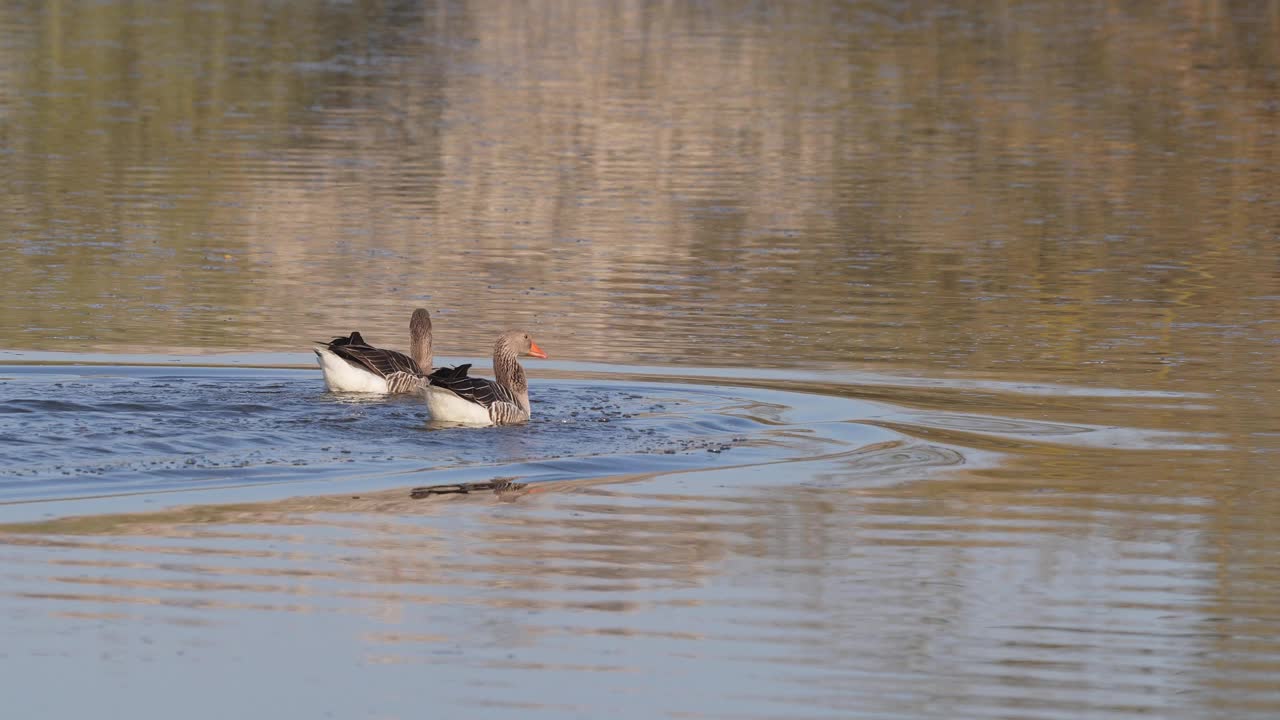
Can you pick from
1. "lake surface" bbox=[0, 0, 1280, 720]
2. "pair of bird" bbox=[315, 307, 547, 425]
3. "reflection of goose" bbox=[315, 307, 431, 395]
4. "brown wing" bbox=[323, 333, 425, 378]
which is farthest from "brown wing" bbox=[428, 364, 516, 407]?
"brown wing" bbox=[323, 333, 425, 378]

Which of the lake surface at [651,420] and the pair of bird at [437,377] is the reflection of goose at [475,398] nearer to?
the pair of bird at [437,377]

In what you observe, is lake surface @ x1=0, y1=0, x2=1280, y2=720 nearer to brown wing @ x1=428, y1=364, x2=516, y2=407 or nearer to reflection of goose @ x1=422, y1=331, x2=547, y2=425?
reflection of goose @ x1=422, y1=331, x2=547, y2=425

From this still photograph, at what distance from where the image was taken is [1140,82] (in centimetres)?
6134

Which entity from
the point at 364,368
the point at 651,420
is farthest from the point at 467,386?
the point at 364,368

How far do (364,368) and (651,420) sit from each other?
10.3 feet

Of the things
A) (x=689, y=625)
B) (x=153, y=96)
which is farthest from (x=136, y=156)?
(x=689, y=625)

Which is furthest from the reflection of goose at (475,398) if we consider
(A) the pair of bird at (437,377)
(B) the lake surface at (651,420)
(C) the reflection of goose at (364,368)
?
(C) the reflection of goose at (364,368)

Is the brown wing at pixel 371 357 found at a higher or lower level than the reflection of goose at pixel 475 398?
higher

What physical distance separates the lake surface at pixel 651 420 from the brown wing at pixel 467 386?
0.35 metres

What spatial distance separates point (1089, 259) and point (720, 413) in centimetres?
1260

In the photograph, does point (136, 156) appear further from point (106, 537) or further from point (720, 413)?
point (106, 537)

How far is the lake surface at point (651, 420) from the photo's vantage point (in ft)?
36.4

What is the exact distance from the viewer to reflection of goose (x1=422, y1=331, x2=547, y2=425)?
59.6 feet

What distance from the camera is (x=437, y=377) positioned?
18297mm
